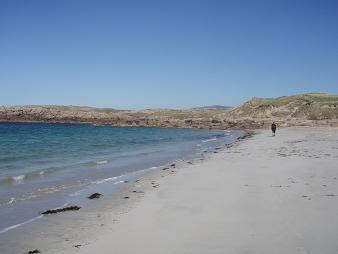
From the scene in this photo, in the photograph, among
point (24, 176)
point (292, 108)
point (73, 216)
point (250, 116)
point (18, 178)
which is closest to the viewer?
point (73, 216)

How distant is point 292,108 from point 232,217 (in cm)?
10020

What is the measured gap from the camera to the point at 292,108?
4193 inches

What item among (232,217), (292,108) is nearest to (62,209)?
(232,217)

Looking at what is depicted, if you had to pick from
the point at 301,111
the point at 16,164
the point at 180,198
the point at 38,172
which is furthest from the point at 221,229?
the point at 301,111

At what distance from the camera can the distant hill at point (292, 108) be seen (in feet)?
319

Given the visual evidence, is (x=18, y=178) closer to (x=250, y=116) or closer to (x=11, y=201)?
(x=11, y=201)

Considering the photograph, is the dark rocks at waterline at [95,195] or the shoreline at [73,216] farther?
the dark rocks at waterline at [95,195]

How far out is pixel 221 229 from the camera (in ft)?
34.8

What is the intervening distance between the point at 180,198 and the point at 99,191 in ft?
15.5

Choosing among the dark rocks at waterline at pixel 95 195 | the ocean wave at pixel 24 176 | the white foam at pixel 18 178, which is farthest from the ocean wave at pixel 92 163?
the dark rocks at waterline at pixel 95 195

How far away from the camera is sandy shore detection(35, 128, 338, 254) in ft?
30.6

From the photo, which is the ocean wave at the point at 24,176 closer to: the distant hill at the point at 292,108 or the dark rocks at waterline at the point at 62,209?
the dark rocks at waterline at the point at 62,209

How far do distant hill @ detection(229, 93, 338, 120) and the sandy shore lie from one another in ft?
269

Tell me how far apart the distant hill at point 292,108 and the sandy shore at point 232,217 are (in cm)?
8208
